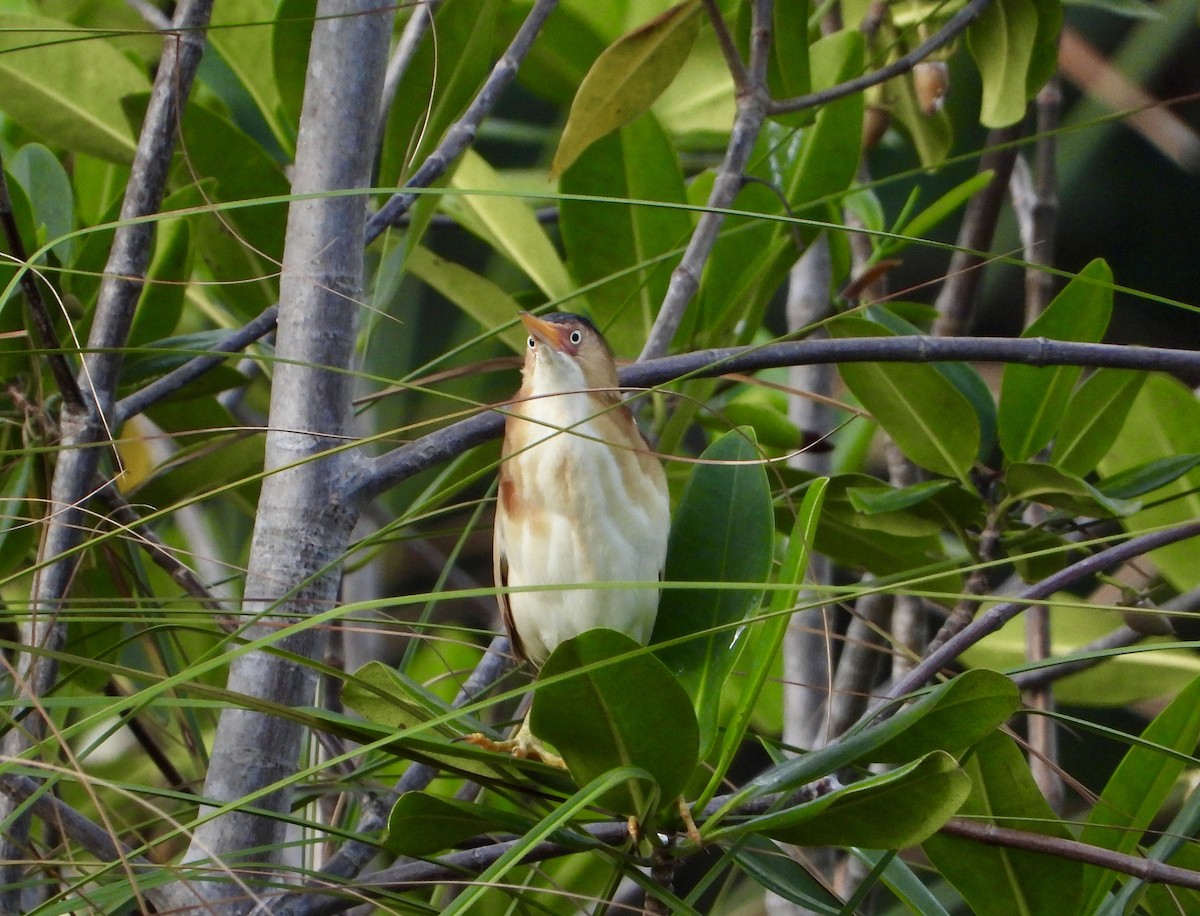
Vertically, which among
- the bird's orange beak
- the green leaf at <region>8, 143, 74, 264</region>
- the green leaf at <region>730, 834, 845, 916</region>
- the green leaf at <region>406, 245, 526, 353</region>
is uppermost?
the green leaf at <region>8, 143, 74, 264</region>

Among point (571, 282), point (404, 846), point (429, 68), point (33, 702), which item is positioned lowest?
point (404, 846)

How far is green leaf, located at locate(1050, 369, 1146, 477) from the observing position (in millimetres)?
1345

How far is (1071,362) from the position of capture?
0.98 metres

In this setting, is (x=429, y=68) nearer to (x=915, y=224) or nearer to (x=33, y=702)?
(x=915, y=224)

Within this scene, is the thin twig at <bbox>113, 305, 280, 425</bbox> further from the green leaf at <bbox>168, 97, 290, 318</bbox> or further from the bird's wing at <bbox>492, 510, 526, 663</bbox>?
the bird's wing at <bbox>492, 510, 526, 663</bbox>

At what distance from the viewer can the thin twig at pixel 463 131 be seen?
46.0 inches

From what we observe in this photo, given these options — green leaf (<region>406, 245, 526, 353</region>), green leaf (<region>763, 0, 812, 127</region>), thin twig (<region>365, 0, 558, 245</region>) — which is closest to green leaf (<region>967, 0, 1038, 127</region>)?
green leaf (<region>763, 0, 812, 127</region>)

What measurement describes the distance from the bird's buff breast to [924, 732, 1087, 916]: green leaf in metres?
0.33

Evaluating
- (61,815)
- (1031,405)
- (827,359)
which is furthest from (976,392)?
(61,815)

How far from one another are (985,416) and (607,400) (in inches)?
16.8

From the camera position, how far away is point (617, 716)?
798 millimetres

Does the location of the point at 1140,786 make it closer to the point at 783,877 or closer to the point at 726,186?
the point at 783,877

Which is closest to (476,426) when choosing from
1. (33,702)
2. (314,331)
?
(314,331)

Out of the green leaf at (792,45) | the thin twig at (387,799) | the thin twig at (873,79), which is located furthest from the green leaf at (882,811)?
the green leaf at (792,45)
